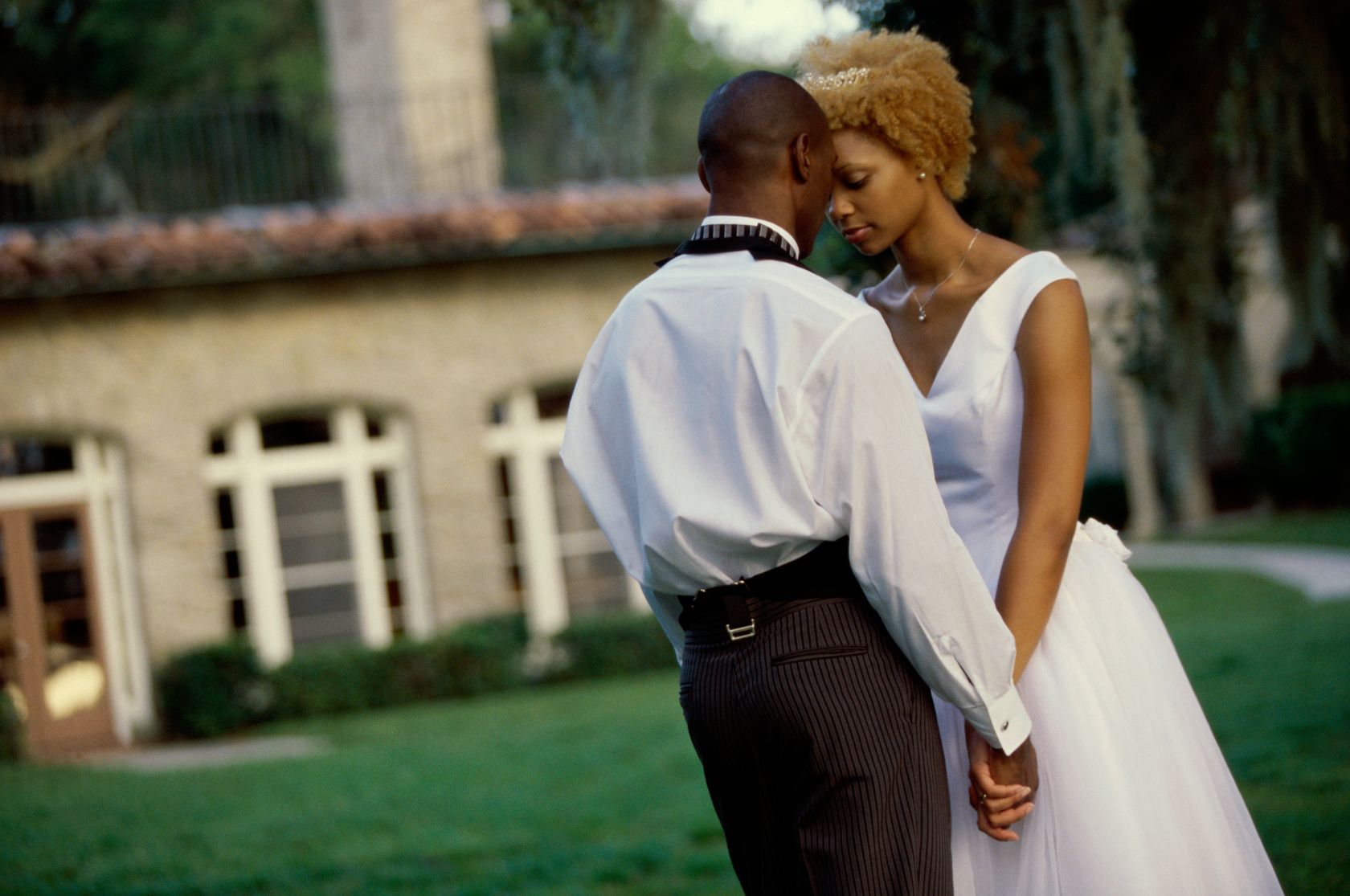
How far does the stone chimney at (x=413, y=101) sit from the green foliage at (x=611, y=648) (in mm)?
4104

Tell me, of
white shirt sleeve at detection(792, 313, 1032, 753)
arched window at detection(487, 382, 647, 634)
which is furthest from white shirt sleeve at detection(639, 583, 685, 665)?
arched window at detection(487, 382, 647, 634)

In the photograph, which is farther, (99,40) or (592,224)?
(99,40)

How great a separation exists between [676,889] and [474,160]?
9.92 metres

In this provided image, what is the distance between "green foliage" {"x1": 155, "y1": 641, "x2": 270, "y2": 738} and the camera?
38.1 feet

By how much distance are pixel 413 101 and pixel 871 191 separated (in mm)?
12201

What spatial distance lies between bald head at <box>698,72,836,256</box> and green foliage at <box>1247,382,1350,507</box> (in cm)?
1917

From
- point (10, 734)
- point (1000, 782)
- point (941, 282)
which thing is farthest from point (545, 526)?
point (1000, 782)

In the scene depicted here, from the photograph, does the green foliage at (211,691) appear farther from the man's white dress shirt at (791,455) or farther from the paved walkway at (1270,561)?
the man's white dress shirt at (791,455)

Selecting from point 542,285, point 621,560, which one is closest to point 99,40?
point 542,285

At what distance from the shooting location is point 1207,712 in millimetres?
7480

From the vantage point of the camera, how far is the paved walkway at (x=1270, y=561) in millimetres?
13000

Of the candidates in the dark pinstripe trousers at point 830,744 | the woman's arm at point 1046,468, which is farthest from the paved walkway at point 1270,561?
the dark pinstripe trousers at point 830,744

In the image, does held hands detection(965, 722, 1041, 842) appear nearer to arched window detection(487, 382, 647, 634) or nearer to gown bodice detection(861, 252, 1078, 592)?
gown bodice detection(861, 252, 1078, 592)

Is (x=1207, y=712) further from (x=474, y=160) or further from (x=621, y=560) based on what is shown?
Result: (x=474, y=160)
